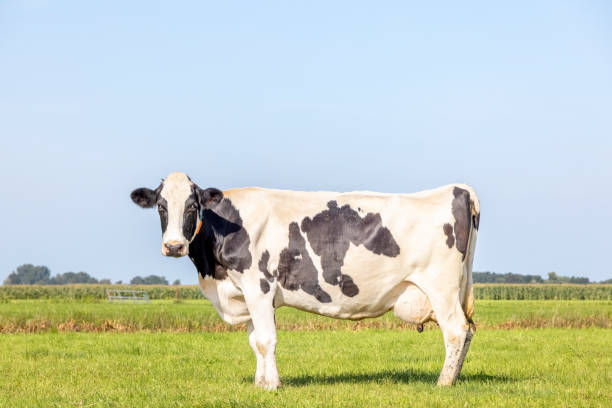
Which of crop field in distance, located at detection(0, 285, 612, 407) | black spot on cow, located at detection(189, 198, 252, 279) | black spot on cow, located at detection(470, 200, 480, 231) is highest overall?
black spot on cow, located at detection(470, 200, 480, 231)

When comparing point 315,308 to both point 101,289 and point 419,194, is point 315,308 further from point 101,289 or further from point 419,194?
point 101,289

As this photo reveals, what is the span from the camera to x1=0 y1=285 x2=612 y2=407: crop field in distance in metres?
10.1

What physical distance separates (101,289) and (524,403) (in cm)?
6753

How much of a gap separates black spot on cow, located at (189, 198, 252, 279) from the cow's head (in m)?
0.25

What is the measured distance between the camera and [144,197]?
11172 mm

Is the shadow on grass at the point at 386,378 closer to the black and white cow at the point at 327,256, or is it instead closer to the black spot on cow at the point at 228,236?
the black and white cow at the point at 327,256

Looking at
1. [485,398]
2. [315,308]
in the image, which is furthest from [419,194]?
[485,398]

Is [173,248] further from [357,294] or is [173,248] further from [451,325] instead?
[451,325]

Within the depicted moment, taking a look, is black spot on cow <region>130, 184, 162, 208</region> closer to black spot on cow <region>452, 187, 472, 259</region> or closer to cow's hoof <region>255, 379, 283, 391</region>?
cow's hoof <region>255, 379, 283, 391</region>

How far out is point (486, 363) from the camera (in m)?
15.1

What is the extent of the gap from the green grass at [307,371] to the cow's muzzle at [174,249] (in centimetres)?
201

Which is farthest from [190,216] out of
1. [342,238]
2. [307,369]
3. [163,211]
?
[307,369]

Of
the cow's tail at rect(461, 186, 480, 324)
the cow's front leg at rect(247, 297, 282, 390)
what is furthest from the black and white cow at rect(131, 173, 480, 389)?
the cow's tail at rect(461, 186, 480, 324)

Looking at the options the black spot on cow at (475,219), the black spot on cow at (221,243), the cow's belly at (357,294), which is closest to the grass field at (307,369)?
the cow's belly at (357,294)
